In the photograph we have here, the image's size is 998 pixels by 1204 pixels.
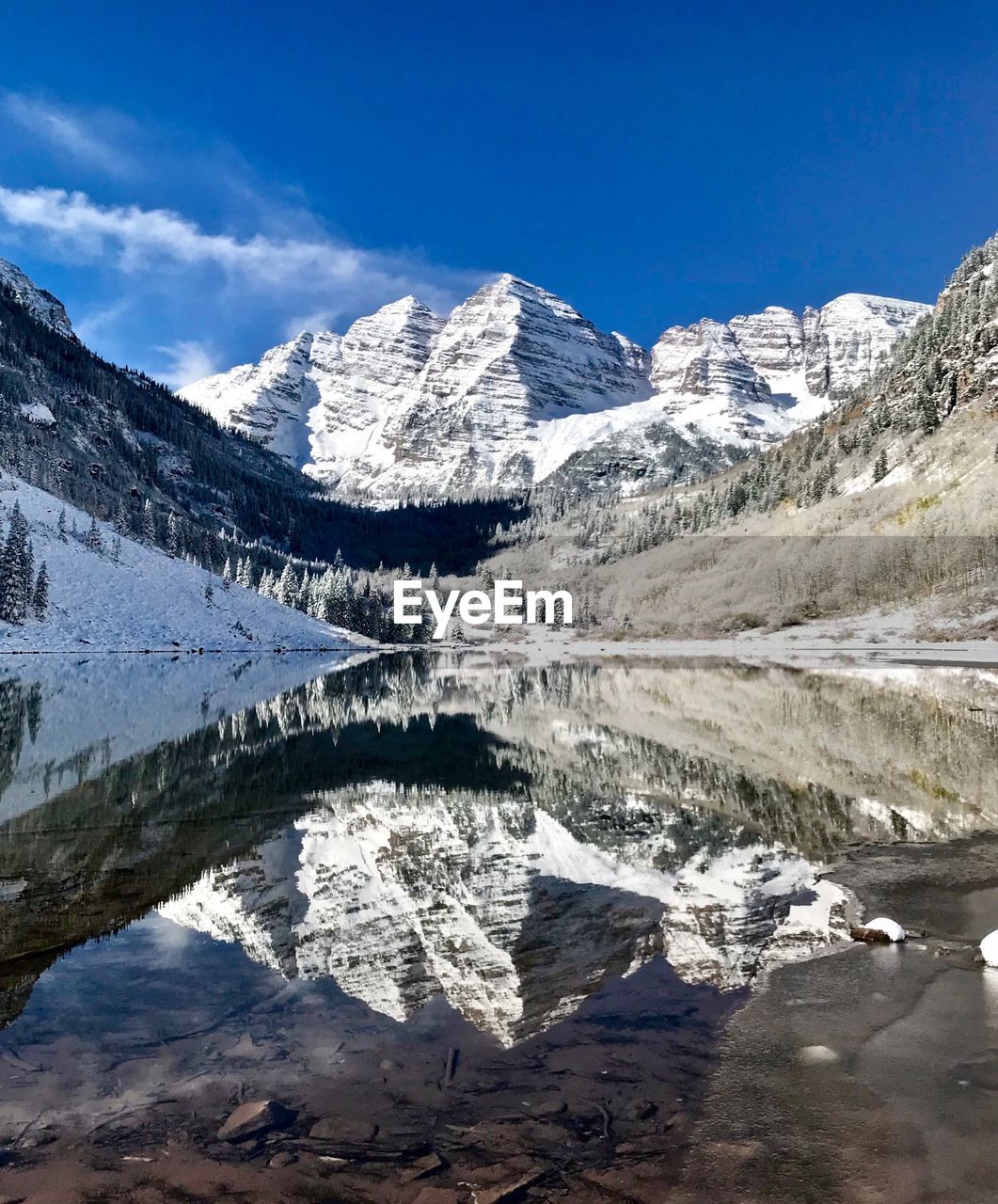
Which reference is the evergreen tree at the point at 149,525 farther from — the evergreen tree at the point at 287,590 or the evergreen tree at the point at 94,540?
the evergreen tree at the point at 94,540

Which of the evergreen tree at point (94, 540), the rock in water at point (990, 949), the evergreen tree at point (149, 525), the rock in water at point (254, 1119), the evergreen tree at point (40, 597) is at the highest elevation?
the evergreen tree at point (149, 525)

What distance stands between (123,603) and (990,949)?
112 m

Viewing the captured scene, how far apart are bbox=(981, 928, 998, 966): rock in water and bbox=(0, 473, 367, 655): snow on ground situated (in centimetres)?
9825

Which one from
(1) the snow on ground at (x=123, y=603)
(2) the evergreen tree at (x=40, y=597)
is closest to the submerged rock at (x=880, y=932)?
(1) the snow on ground at (x=123, y=603)

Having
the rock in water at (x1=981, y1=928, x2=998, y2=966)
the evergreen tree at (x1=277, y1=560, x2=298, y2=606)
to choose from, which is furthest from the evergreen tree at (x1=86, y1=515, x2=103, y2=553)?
the rock in water at (x1=981, y1=928, x2=998, y2=966)

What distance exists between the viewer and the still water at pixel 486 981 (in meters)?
5.98

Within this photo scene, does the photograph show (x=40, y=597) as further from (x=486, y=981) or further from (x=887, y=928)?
(x=887, y=928)

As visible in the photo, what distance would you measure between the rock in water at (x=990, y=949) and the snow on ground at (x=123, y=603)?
3868 inches

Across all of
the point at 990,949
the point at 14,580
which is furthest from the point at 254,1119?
the point at 14,580

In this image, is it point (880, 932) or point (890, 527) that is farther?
point (890, 527)

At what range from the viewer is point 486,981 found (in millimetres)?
9344

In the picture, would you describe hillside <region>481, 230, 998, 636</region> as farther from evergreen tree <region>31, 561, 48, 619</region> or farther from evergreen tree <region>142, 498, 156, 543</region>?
evergreen tree <region>31, 561, 48, 619</region>

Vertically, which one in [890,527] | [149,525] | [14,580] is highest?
[149,525]

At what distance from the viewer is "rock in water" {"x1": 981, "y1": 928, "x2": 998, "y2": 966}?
9.21m
